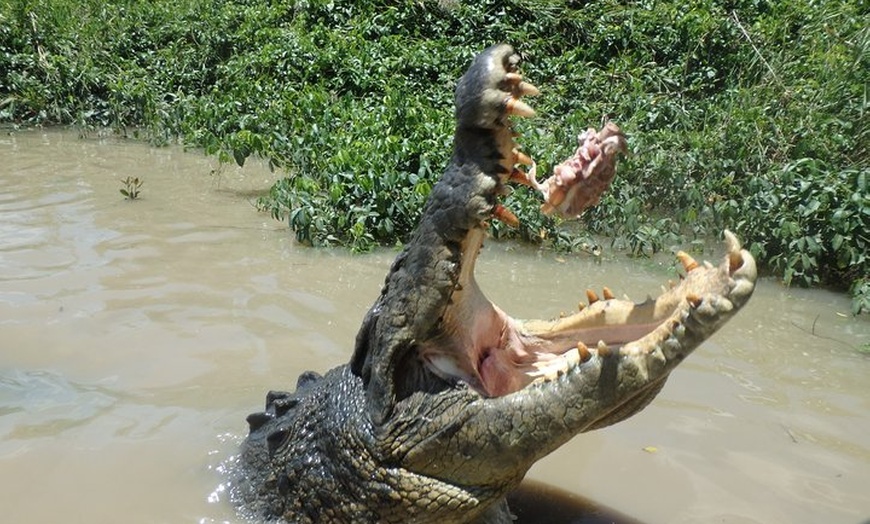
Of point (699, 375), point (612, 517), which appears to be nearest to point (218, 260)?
point (699, 375)

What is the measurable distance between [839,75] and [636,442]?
4899mm

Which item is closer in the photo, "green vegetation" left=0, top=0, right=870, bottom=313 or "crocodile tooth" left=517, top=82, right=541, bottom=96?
"crocodile tooth" left=517, top=82, right=541, bottom=96

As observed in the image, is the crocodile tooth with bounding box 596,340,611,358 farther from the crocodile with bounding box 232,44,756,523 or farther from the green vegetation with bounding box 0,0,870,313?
the green vegetation with bounding box 0,0,870,313

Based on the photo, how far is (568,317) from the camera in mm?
3357

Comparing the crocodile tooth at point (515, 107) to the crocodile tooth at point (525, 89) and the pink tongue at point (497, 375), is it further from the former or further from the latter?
the pink tongue at point (497, 375)

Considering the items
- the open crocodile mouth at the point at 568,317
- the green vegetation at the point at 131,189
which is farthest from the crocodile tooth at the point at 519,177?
the green vegetation at the point at 131,189

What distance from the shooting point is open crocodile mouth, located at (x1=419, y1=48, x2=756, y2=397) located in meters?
2.60

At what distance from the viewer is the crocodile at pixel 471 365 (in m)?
2.67

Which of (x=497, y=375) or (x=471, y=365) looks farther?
(x=497, y=375)

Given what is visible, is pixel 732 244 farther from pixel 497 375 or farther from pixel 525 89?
pixel 497 375

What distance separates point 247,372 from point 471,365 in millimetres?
2317

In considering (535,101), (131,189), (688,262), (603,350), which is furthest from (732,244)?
(535,101)

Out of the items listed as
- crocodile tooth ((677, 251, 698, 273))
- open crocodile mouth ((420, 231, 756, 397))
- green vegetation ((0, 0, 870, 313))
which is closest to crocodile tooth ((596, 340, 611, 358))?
open crocodile mouth ((420, 231, 756, 397))

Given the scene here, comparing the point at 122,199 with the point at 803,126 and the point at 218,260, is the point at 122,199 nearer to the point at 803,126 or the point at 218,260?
the point at 218,260
